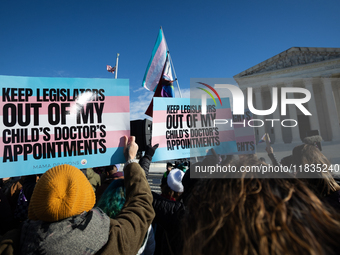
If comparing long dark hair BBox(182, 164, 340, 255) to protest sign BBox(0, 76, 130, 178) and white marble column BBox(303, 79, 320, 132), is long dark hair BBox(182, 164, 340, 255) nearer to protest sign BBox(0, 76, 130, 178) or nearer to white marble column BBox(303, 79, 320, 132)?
protest sign BBox(0, 76, 130, 178)

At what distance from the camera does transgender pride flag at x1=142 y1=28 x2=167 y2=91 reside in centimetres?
585

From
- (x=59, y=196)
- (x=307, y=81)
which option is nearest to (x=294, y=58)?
(x=307, y=81)

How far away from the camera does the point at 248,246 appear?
0.54 metres

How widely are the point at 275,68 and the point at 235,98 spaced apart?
3242cm

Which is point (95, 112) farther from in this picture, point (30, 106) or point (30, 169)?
point (30, 169)

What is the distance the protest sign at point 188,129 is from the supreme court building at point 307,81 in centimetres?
2450

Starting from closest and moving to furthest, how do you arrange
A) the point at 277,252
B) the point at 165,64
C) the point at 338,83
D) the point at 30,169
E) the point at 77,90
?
the point at 277,252, the point at 30,169, the point at 77,90, the point at 165,64, the point at 338,83

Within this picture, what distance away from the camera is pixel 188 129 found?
3.20 meters

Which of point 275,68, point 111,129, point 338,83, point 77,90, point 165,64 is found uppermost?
point 275,68

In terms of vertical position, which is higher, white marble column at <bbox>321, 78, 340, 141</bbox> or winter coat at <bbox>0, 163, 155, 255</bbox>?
white marble column at <bbox>321, 78, 340, 141</bbox>

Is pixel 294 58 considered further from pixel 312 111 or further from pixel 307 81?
pixel 312 111

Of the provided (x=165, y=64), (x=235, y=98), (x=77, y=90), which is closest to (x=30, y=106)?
(x=77, y=90)

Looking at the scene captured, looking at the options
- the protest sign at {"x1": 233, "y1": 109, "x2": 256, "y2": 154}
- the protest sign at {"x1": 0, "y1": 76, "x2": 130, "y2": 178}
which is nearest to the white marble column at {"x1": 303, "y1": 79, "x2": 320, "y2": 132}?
the protest sign at {"x1": 233, "y1": 109, "x2": 256, "y2": 154}

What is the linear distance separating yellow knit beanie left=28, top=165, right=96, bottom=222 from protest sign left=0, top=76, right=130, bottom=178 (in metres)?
1.31
